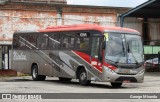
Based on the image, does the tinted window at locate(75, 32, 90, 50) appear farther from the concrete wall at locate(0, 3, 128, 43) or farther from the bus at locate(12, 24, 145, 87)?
the concrete wall at locate(0, 3, 128, 43)

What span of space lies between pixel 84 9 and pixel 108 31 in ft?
52.6

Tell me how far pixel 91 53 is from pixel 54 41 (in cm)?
357

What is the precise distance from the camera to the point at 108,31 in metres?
22.9

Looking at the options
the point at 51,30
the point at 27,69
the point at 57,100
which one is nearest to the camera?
the point at 57,100

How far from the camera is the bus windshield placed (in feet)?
74.3

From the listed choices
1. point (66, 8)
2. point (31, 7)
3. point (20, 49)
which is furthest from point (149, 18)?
point (20, 49)

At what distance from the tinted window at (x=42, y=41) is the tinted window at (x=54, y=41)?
0.52 m

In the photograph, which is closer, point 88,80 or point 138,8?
point 88,80

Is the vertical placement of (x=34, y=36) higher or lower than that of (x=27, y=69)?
higher

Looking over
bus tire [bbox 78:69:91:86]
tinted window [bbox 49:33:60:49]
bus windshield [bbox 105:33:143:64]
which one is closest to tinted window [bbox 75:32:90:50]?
bus tire [bbox 78:69:91:86]

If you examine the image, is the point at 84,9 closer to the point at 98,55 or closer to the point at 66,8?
the point at 66,8

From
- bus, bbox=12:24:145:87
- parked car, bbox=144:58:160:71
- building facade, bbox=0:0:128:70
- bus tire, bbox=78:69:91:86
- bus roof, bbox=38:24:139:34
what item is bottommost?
parked car, bbox=144:58:160:71

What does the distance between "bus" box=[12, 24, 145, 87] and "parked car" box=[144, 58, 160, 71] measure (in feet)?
46.1

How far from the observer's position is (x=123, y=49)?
22.9 metres
